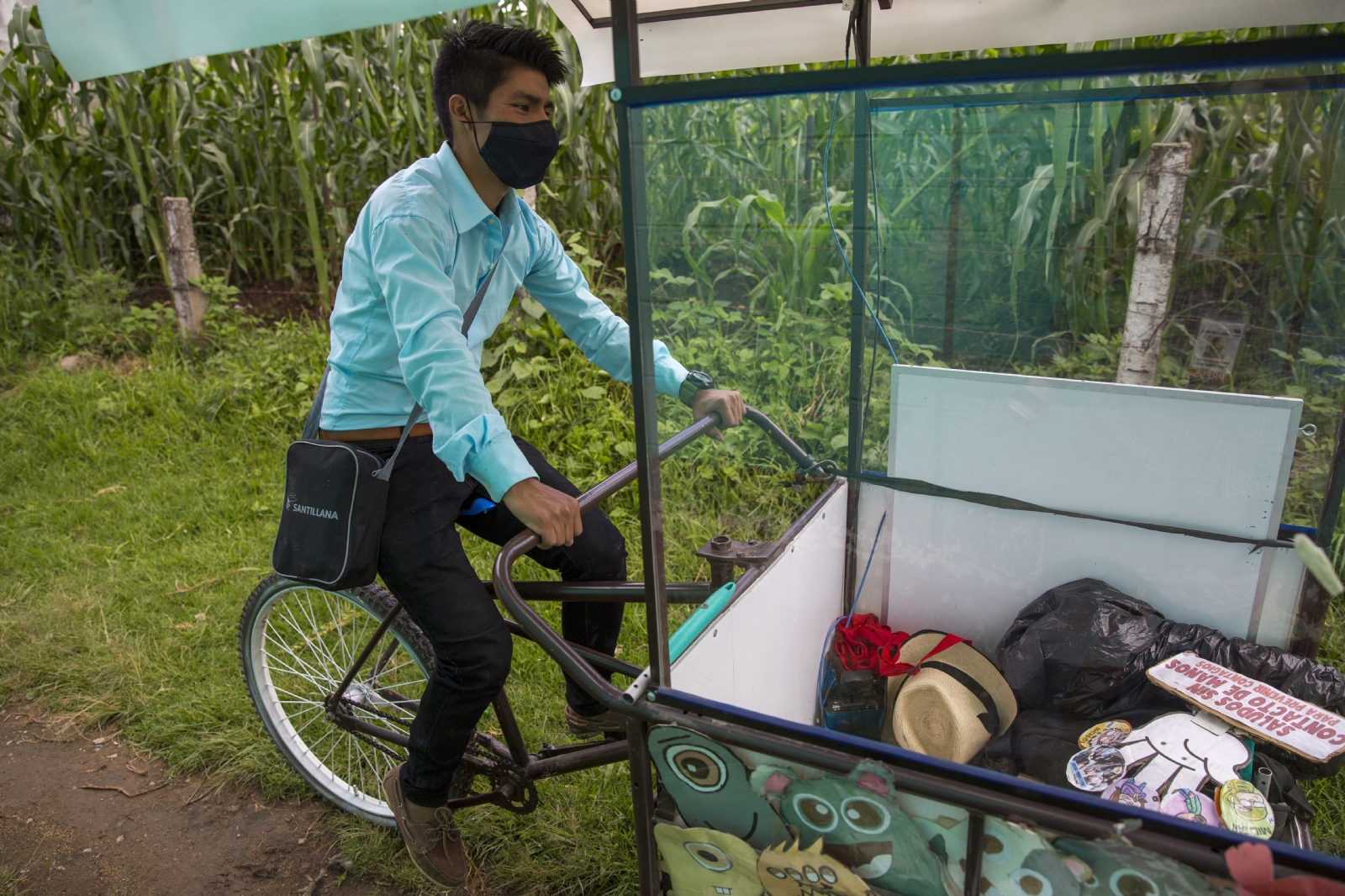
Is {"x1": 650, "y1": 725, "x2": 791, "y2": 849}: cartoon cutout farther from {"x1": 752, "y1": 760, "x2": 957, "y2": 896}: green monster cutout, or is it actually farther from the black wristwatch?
the black wristwatch

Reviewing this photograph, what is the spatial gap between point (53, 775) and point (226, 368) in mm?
3275

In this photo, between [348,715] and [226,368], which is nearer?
[348,715]

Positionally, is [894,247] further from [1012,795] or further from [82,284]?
[82,284]

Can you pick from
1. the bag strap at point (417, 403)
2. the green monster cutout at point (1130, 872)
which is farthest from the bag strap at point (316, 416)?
the green monster cutout at point (1130, 872)

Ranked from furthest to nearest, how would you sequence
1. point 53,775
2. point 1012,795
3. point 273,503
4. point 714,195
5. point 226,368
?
point 226,368 < point 273,503 < point 53,775 < point 714,195 < point 1012,795

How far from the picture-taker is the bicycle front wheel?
2416 millimetres

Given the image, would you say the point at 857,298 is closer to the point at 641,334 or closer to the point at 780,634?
the point at 780,634

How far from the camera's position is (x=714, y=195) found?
1.69m

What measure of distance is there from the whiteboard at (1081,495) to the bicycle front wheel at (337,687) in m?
1.41

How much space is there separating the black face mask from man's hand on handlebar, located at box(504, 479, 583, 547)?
2.18ft

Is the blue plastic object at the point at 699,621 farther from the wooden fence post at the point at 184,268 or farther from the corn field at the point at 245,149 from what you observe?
the wooden fence post at the point at 184,268

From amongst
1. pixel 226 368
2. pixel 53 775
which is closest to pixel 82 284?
pixel 226 368

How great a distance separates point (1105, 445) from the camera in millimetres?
2057

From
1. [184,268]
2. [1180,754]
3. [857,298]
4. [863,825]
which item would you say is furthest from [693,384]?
[184,268]
